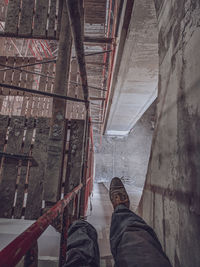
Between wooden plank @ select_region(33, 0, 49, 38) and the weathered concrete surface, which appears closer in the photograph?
wooden plank @ select_region(33, 0, 49, 38)

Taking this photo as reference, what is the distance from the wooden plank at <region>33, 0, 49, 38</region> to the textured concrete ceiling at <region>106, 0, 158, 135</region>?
1.72 meters

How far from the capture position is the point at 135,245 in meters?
1.00

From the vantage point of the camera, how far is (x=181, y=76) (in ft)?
3.21

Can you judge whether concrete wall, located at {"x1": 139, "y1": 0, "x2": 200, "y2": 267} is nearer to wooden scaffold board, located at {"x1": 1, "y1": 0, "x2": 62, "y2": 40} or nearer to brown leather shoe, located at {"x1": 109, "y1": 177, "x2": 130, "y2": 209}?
brown leather shoe, located at {"x1": 109, "y1": 177, "x2": 130, "y2": 209}

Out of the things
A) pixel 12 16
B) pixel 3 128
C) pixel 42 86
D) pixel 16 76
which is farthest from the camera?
pixel 42 86

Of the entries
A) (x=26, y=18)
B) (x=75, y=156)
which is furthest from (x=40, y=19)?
(x=75, y=156)

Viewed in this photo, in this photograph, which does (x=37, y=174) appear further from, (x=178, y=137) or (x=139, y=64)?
(x=139, y=64)

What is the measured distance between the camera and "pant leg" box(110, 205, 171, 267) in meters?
0.92

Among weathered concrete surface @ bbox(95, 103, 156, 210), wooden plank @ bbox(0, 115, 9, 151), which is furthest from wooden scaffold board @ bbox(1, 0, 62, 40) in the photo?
weathered concrete surface @ bbox(95, 103, 156, 210)

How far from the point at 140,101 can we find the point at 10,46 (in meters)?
6.02

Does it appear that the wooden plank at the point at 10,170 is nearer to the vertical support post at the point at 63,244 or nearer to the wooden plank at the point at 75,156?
the wooden plank at the point at 75,156

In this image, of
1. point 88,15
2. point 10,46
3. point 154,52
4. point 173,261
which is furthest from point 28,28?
point 10,46

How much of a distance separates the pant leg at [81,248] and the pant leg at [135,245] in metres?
0.17

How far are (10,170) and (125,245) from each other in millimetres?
2051
